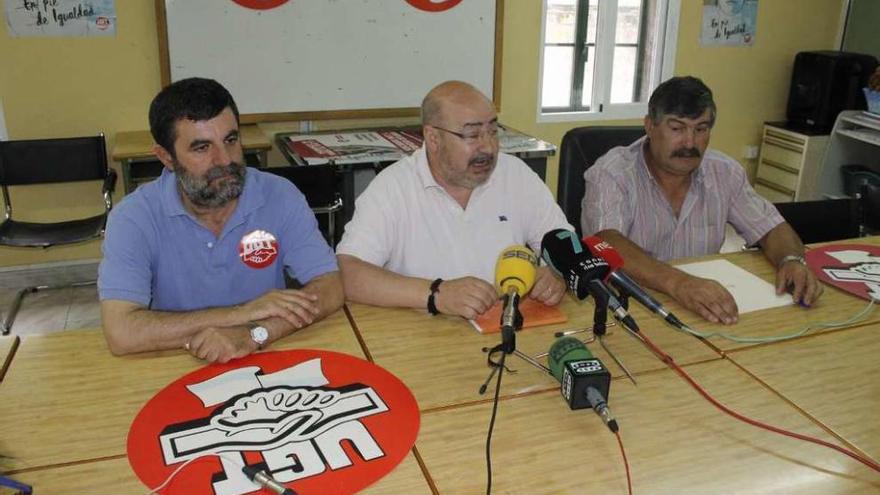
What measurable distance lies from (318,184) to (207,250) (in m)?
Result: 1.05

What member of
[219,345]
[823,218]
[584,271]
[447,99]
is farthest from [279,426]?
[823,218]

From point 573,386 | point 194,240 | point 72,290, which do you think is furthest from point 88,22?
point 573,386

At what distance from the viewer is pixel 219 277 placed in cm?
193

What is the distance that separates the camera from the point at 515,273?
Answer: 1505 millimetres

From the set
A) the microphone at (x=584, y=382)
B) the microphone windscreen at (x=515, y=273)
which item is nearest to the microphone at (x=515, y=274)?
the microphone windscreen at (x=515, y=273)

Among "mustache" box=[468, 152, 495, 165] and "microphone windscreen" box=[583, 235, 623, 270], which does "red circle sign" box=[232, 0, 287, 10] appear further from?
"microphone windscreen" box=[583, 235, 623, 270]

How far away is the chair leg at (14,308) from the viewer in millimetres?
3338

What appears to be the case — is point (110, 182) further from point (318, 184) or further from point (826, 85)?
point (826, 85)

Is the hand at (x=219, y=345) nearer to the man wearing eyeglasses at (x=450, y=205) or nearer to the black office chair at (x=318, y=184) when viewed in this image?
the man wearing eyeglasses at (x=450, y=205)

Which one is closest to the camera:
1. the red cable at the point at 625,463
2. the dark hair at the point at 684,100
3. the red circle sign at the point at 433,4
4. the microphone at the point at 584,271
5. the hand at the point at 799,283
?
the red cable at the point at 625,463

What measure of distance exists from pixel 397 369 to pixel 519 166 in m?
1.00

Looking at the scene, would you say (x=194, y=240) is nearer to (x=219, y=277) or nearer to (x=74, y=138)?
(x=219, y=277)

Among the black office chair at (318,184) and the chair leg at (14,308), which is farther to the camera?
the chair leg at (14,308)

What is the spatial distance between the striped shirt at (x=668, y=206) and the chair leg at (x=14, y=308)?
2704 millimetres
